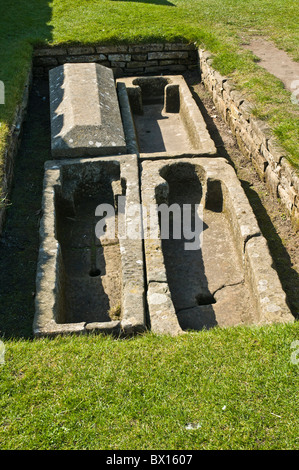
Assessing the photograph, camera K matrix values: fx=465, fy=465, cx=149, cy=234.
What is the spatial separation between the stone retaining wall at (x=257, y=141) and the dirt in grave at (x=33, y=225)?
161 mm

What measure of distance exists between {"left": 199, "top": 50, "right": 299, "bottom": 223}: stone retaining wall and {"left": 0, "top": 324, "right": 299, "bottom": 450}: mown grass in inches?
104

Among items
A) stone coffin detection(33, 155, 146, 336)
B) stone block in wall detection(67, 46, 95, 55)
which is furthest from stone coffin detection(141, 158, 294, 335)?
stone block in wall detection(67, 46, 95, 55)

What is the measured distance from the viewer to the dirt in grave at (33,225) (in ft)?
16.7

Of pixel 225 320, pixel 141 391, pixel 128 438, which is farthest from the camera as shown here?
pixel 225 320

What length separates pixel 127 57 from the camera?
34.5ft

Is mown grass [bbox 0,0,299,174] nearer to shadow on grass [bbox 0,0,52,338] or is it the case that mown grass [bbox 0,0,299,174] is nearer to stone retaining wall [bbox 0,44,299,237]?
shadow on grass [bbox 0,0,52,338]

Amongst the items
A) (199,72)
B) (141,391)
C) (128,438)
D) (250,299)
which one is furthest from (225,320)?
(199,72)

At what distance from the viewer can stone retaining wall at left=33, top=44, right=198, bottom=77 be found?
10.4m

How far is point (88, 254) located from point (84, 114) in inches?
95.9

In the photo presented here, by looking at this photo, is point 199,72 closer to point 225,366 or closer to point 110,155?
point 110,155

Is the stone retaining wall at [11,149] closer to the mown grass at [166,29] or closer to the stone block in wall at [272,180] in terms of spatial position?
the mown grass at [166,29]

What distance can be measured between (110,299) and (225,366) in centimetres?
195

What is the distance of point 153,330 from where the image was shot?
4.30 m

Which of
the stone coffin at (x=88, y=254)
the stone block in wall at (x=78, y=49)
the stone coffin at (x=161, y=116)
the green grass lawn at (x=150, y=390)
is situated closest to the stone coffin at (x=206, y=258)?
the stone coffin at (x=88, y=254)
